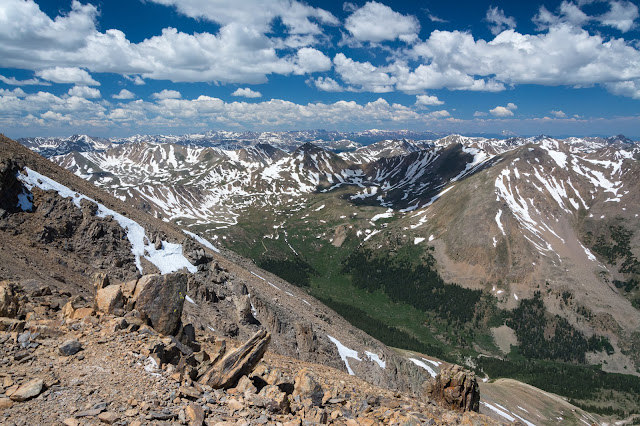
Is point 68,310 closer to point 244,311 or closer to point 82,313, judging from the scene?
point 82,313

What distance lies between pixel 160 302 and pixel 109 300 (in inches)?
108

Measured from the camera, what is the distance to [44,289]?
68.0ft

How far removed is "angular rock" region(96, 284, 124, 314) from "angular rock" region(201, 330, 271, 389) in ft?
24.3

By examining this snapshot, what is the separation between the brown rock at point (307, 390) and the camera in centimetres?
1688

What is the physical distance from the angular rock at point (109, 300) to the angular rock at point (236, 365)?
7405mm

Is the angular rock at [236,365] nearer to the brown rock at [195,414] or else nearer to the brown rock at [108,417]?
the brown rock at [195,414]

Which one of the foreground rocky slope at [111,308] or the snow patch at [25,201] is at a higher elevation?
the snow patch at [25,201]

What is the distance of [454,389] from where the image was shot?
26.3 m

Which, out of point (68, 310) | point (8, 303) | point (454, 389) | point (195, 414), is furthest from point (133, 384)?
point (454, 389)

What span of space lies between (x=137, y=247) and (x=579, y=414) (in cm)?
11151

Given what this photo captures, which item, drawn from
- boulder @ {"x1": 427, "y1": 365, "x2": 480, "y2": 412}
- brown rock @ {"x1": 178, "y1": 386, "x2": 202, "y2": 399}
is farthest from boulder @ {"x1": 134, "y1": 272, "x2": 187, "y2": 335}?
boulder @ {"x1": 427, "y1": 365, "x2": 480, "y2": 412}

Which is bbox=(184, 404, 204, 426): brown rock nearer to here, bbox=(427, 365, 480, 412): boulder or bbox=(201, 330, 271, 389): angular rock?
bbox=(201, 330, 271, 389): angular rock

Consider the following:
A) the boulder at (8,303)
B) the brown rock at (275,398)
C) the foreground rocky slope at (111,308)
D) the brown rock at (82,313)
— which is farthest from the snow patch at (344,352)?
the boulder at (8,303)

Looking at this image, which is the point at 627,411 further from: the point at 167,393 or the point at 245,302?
the point at 167,393
